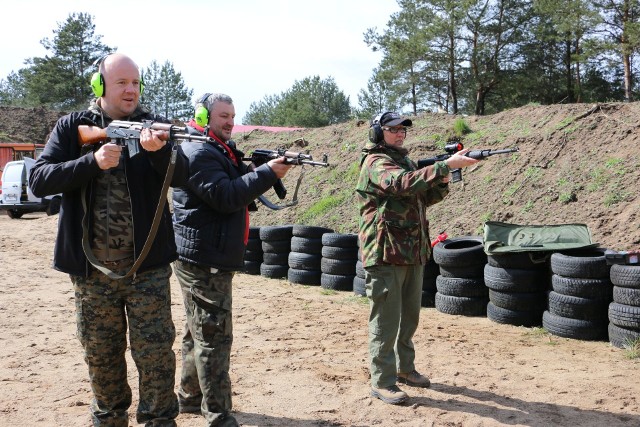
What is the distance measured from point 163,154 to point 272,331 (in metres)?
4.27

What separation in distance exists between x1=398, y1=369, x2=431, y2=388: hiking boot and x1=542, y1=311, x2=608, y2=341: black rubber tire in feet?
7.60

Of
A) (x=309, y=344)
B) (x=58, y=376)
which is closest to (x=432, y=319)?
(x=309, y=344)

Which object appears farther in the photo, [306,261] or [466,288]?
[306,261]

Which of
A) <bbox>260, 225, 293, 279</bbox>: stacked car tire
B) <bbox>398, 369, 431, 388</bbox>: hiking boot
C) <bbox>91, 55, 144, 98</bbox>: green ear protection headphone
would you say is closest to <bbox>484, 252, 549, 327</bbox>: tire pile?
<bbox>398, 369, 431, 388</bbox>: hiking boot

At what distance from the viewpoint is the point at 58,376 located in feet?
18.7

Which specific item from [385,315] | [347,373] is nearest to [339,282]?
[347,373]

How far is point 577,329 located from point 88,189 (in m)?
5.32

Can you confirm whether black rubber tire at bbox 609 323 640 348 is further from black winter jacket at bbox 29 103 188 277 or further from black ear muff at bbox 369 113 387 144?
black winter jacket at bbox 29 103 188 277

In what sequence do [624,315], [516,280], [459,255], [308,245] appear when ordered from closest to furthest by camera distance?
[624,315], [516,280], [459,255], [308,245]

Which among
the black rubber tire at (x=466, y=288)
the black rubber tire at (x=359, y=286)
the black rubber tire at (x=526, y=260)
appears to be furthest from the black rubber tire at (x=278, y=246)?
the black rubber tire at (x=526, y=260)

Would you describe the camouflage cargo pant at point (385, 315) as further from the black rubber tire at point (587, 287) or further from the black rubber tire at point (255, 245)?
the black rubber tire at point (255, 245)

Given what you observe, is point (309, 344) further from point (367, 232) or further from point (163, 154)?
point (163, 154)

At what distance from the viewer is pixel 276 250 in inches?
440

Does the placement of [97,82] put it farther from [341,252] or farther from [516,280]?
[341,252]
